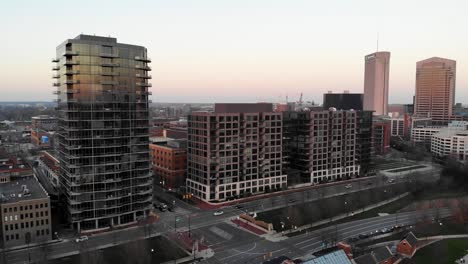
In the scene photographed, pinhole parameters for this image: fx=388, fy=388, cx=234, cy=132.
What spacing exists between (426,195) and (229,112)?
59497 mm

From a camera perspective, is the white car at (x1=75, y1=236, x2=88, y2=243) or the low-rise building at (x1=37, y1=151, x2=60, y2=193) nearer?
the white car at (x1=75, y1=236, x2=88, y2=243)

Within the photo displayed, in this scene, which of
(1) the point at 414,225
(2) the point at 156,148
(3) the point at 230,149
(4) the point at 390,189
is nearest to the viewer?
(1) the point at 414,225

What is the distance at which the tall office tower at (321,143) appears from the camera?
123 metres

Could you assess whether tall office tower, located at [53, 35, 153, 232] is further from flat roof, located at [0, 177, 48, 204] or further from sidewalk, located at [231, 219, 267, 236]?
sidewalk, located at [231, 219, 267, 236]

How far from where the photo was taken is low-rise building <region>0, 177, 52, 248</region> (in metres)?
71.7

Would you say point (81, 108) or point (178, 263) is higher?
point (81, 108)

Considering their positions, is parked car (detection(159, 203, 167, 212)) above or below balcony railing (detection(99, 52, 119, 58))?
below

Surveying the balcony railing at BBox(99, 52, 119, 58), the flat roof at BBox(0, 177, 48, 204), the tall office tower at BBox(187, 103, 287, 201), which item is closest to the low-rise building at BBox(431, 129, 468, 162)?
the tall office tower at BBox(187, 103, 287, 201)

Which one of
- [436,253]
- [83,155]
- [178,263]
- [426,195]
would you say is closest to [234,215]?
[178,263]

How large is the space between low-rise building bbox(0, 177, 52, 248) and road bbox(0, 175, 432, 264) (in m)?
2.83

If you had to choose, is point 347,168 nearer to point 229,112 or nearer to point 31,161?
point 229,112

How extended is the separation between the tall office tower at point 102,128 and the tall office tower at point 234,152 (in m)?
21.9

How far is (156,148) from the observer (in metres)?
125

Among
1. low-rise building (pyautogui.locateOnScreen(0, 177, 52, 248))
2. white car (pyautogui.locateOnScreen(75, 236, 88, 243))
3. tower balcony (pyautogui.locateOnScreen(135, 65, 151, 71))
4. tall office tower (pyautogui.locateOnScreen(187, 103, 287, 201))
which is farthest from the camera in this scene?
tall office tower (pyautogui.locateOnScreen(187, 103, 287, 201))
